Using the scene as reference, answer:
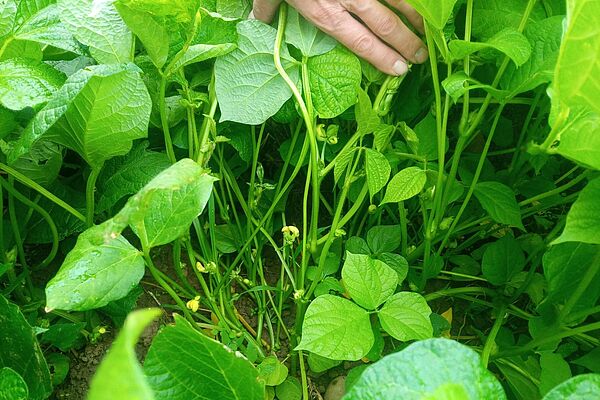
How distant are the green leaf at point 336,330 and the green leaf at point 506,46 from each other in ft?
0.97

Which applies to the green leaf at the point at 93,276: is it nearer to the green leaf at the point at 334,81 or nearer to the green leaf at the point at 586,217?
the green leaf at the point at 334,81

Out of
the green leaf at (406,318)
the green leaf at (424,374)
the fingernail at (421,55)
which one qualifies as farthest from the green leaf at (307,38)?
the green leaf at (424,374)

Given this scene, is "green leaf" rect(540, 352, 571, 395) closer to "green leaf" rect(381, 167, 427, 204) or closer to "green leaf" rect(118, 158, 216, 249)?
"green leaf" rect(381, 167, 427, 204)

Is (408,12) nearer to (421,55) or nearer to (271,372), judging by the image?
(421,55)

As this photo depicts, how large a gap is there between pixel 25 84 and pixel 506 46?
0.49 m

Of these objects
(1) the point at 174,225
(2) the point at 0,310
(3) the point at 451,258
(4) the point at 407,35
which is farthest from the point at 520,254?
(2) the point at 0,310

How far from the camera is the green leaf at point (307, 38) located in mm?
708

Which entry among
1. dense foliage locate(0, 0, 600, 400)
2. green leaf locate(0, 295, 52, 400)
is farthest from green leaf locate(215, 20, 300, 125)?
green leaf locate(0, 295, 52, 400)

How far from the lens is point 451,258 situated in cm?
88

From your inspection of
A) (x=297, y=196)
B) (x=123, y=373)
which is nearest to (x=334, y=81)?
(x=297, y=196)

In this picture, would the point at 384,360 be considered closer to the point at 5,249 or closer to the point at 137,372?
the point at 137,372

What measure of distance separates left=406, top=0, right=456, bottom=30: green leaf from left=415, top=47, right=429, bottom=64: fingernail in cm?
12

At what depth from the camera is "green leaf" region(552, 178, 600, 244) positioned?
492 millimetres

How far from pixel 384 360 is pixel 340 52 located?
436 mm
